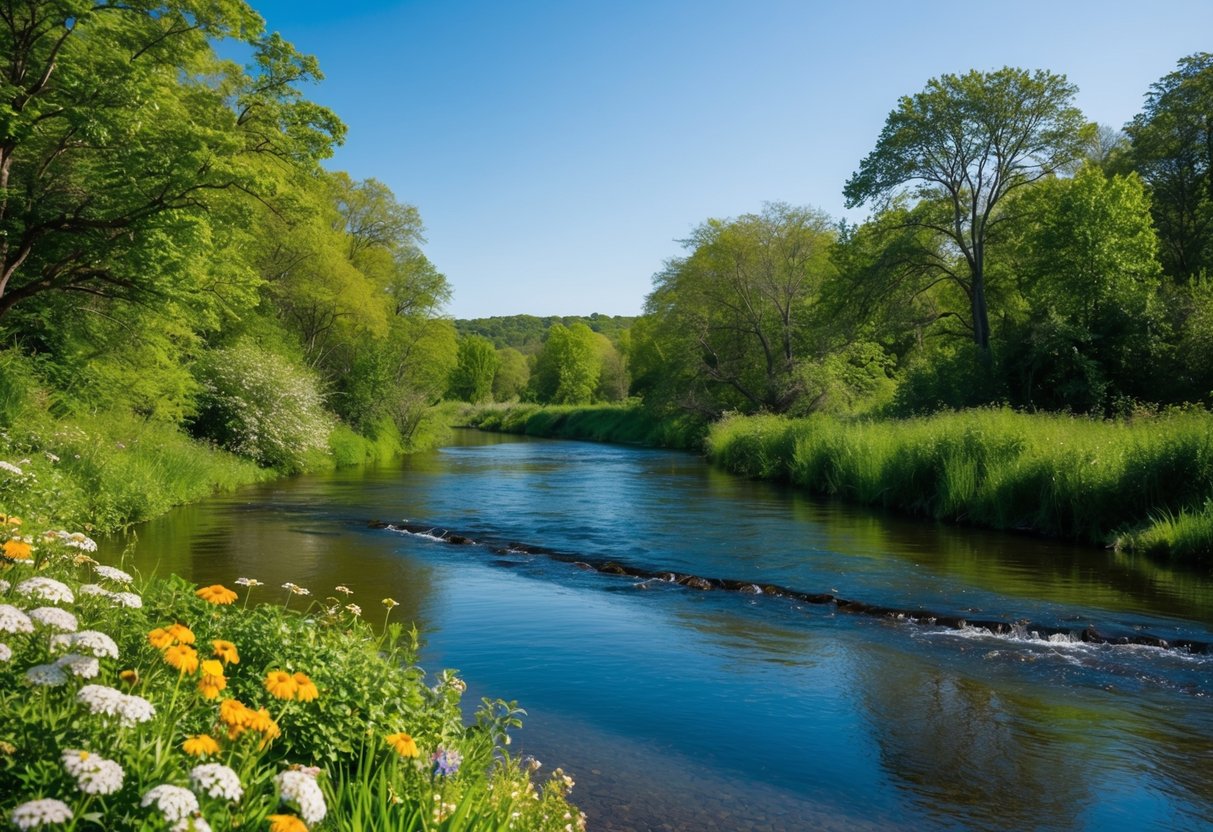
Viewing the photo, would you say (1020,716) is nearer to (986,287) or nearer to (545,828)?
(545,828)

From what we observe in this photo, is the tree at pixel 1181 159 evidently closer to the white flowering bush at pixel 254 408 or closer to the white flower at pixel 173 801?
the white flowering bush at pixel 254 408

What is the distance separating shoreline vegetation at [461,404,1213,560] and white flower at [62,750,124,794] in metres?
15.3

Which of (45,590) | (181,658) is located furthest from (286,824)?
(45,590)

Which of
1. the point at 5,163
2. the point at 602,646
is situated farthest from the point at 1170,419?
the point at 5,163

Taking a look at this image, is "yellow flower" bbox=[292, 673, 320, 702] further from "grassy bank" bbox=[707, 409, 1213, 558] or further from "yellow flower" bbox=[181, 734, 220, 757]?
"grassy bank" bbox=[707, 409, 1213, 558]

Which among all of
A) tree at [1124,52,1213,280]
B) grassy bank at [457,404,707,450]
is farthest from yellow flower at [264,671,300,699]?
grassy bank at [457,404,707,450]

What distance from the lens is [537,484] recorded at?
87.8 feet

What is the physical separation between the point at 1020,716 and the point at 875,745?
1.56 metres

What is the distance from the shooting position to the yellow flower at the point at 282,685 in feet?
11.1

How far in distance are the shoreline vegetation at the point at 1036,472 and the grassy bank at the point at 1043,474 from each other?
0.07ft

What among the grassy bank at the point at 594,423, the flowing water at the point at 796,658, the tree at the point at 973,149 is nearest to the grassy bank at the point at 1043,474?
the flowing water at the point at 796,658

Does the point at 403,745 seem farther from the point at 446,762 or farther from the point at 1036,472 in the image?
the point at 1036,472

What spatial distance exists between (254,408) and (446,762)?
85.6 ft

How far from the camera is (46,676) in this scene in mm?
3129
